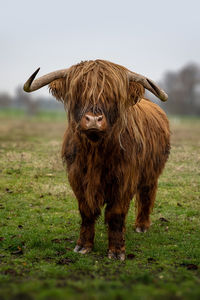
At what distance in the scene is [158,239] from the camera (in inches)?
224

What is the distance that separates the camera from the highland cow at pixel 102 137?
420 cm

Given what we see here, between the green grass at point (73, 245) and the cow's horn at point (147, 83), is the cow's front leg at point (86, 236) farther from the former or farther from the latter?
the cow's horn at point (147, 83)

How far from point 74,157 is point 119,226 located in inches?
39.5

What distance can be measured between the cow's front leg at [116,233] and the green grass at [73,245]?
0.14 metres

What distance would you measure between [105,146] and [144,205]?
2.15 m

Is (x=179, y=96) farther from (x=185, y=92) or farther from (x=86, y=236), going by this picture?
(x=86, y=236)

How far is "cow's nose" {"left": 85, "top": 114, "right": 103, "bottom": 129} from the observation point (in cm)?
393

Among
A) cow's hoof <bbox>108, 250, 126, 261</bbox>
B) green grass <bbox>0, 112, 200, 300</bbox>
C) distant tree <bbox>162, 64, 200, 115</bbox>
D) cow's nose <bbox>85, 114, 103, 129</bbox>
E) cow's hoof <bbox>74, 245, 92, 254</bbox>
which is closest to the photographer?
green grass <bbox>0, 112, 200, 300</bbox>

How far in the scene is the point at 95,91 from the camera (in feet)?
13.6

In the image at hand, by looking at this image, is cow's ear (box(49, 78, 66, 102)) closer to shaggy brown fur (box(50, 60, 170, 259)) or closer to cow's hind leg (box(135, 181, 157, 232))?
shaggy brown fur (box(50, 60, 170, 259))

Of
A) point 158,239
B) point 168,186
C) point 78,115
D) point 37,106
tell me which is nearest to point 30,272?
point 78,115

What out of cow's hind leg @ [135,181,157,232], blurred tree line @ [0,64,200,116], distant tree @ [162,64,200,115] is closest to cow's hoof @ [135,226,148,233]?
cow's hind leg @ [135,181,157,232]

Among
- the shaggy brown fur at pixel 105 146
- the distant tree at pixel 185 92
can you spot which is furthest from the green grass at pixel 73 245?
the distant tree at pixel 185 92

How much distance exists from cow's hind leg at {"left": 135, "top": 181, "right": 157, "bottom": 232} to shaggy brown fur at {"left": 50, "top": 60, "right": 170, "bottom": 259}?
96 centimetres
